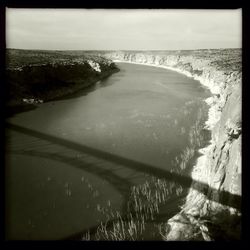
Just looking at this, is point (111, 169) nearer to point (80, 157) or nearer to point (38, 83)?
point (80, 157)

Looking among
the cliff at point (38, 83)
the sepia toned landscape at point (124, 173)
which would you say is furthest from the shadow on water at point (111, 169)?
the cliff at point (38, 83)

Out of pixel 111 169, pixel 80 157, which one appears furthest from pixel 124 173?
pixel 80 157

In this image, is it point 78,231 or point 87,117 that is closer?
point 78,231

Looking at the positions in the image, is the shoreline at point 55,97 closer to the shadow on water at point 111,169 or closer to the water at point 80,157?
the water at point 80,157

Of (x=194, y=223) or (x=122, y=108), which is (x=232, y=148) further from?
(x=122, y=108)

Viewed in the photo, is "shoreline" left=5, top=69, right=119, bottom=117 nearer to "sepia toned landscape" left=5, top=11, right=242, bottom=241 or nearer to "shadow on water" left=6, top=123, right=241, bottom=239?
"sepia toned landscape" left=5, top=11, right=242, bottom=241

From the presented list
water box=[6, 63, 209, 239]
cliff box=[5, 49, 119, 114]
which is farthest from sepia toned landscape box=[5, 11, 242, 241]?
cliff box=[5, 49, 119, 114]

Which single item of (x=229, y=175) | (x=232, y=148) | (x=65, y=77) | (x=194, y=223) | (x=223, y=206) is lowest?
(x=194, y=223)

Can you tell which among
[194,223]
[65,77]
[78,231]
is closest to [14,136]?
[78,231]
